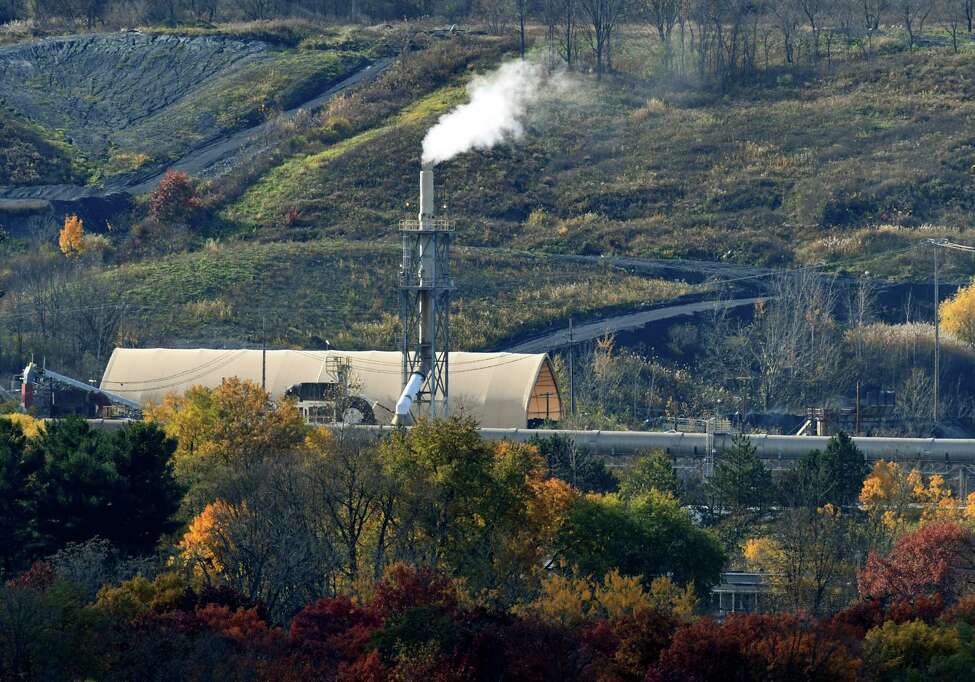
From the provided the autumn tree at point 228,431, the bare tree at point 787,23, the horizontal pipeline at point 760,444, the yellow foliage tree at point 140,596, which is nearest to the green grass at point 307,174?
the bare tree at point 787,23

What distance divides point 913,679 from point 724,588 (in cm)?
1609

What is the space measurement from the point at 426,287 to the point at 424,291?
1.15 feet

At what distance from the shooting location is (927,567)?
5969 cm

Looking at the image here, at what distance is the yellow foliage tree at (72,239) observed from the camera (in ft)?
399

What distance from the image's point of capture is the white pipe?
7344 centimetres

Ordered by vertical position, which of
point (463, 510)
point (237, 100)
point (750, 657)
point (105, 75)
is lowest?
point (750, 657)

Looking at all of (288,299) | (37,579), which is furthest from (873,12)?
(37,579)

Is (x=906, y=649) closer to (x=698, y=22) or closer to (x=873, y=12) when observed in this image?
(x=698, y=22)

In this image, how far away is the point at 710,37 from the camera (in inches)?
6196

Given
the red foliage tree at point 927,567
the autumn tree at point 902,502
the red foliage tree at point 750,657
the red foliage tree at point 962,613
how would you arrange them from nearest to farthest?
the red foliage tree at point 750,657 < the red foliage tree at point 962,613 < the red foliage tree at point 927,567 < the autumn tree at point 902,502

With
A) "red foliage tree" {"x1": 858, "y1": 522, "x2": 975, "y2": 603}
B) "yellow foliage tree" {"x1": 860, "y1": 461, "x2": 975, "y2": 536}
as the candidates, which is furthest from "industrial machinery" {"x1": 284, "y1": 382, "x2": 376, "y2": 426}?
"red foliage tree" {"x1": 858, "y1": 522, "x2": 975, "y2": 603}

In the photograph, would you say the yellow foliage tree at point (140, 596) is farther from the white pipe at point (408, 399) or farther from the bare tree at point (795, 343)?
the bare tree at point (795, 343)

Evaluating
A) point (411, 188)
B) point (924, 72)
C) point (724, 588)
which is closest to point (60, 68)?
point (411, 188)

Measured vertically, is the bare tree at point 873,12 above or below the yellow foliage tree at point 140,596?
above
